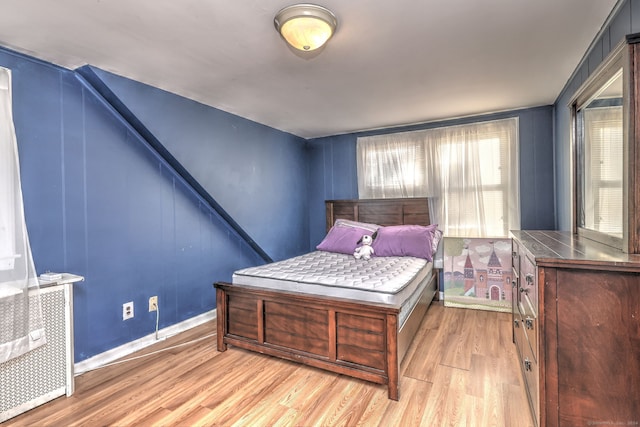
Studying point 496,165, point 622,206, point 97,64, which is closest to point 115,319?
point 97,64

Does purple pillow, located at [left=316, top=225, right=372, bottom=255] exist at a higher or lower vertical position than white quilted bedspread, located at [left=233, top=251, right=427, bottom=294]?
higher

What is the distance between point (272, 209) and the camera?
154 inches

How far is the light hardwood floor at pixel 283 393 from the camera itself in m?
1.70

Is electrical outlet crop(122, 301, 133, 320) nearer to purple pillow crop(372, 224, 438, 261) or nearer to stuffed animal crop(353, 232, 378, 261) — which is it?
stuffed animal crop(353, 232, 378, 261)

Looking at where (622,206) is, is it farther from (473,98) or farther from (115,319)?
(115,319)

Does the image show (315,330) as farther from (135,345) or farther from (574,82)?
(574,82)

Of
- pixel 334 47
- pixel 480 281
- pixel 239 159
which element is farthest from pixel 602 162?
pixel 239 159

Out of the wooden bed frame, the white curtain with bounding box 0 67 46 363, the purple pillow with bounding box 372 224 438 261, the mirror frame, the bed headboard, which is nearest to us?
the mirror frame

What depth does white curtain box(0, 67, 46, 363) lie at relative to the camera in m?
1.67

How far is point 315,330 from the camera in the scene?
7.14ft

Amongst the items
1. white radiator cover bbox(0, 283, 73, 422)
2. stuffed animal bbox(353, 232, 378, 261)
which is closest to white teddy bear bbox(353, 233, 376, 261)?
stuffed animal bbox(353, 232, 378, 261)

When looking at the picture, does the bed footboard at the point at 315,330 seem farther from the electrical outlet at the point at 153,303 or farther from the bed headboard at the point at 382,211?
the bed headboard at the point at 382,211

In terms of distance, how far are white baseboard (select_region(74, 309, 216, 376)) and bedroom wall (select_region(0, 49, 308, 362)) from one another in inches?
1.5

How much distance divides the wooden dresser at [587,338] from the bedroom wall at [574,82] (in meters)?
1.15
